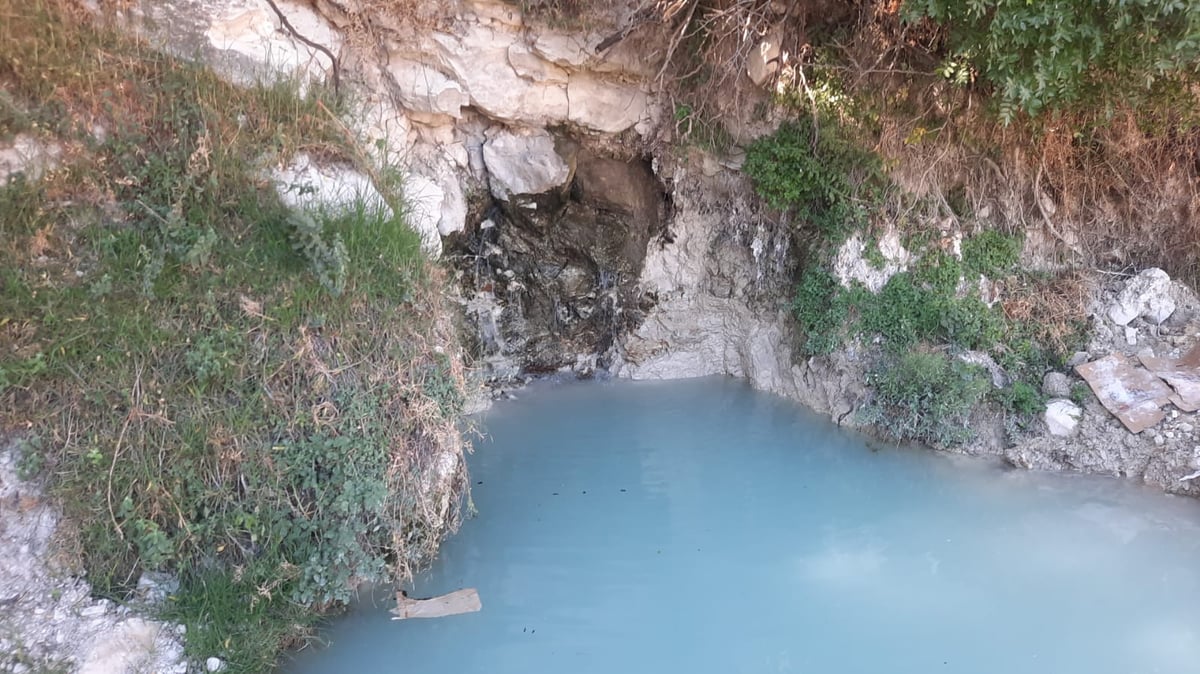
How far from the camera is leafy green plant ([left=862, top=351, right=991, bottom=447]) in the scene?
4.77 m

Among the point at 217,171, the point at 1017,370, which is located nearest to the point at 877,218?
the point at 1017,370

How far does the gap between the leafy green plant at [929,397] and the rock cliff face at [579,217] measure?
25 cm

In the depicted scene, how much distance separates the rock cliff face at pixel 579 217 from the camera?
4469mm

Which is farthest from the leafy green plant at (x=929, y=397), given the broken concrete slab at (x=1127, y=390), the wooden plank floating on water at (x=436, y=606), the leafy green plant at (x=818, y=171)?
the wooden plank floating on water at (x=436, y=606)

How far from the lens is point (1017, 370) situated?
16.6ft

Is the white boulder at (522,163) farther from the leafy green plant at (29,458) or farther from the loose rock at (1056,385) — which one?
the loose rock at (1056,385)

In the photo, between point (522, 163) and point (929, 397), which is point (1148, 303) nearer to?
point (929, 397)

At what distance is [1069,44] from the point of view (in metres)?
3.70

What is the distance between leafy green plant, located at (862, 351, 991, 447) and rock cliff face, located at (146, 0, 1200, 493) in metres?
0.25

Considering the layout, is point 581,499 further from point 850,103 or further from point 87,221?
point 850,103

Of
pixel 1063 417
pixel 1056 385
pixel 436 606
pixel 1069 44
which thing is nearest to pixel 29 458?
pixel 436 606

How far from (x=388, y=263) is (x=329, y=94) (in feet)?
3.97

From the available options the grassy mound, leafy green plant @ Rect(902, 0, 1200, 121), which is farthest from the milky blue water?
leafy green plant @ Rect(902, 0, 1200, 121)

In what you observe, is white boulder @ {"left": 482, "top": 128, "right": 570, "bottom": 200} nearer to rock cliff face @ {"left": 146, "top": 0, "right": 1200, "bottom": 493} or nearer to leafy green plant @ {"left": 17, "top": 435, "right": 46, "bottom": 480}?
rock cliff face @ {"left": 146, "top": 0, "right": 1200, "bottom": 493}
